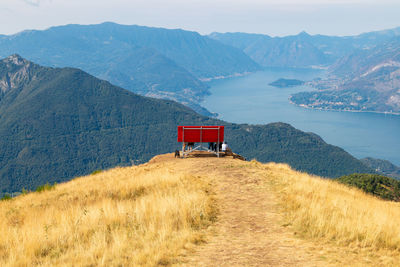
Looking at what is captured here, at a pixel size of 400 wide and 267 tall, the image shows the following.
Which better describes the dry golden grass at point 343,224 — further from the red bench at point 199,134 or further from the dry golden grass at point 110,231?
the red bench at point 199,134

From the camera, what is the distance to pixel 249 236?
1155 centimetres

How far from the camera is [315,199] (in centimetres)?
1506

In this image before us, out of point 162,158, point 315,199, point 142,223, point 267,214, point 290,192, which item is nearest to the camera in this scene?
point 142,223

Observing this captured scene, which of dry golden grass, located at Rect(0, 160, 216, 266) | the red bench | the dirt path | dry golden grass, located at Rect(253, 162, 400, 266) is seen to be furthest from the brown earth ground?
the red bench

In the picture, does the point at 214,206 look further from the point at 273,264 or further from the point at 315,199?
the point at 273,264

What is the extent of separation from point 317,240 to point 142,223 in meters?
6.35

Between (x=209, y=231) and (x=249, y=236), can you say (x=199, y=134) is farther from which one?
(x=249, y=236)

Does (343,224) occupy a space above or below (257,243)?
above

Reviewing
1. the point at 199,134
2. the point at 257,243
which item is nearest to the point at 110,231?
the point at 257,243

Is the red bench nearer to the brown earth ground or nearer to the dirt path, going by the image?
the dirt path

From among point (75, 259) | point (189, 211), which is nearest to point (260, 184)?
point (189, 211)

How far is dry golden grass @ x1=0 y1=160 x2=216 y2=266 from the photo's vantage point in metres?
9.87

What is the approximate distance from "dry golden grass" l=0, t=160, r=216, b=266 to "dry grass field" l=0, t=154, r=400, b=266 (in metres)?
0.03

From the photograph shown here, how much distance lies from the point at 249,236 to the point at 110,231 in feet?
16.7
